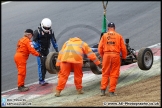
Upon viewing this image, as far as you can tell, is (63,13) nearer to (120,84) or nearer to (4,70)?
(4,70)

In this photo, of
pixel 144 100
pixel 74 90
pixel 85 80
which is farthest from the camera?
pixel 85 80

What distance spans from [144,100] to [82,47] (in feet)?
7.68

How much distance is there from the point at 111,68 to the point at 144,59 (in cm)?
159

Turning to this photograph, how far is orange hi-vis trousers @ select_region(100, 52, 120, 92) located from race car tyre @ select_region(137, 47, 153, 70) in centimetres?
134

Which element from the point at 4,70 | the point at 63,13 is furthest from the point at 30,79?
the point at 63,13

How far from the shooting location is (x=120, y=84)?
41.7 feet

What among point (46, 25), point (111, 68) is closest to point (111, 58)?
point (111, 68)

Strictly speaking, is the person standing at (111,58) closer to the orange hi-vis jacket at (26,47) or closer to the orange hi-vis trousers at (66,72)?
the orange hi-vis trousers at (66,72)

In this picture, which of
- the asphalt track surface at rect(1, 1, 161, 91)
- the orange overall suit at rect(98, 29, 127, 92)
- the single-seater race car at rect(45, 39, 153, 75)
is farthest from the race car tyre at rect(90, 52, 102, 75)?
the asphalt track surface at rect(1, 1, 161, 91)

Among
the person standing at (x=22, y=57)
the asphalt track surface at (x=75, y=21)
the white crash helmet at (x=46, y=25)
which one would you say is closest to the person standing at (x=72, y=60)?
the person standing at (x=22, y=57)

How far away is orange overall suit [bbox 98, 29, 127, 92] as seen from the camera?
11461 mm

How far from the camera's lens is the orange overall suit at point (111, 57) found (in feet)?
37.6

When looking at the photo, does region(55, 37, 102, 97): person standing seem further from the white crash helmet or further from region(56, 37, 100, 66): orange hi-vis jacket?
the white crash helmet

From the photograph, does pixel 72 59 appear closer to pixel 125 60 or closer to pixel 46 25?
pixel 125 60
